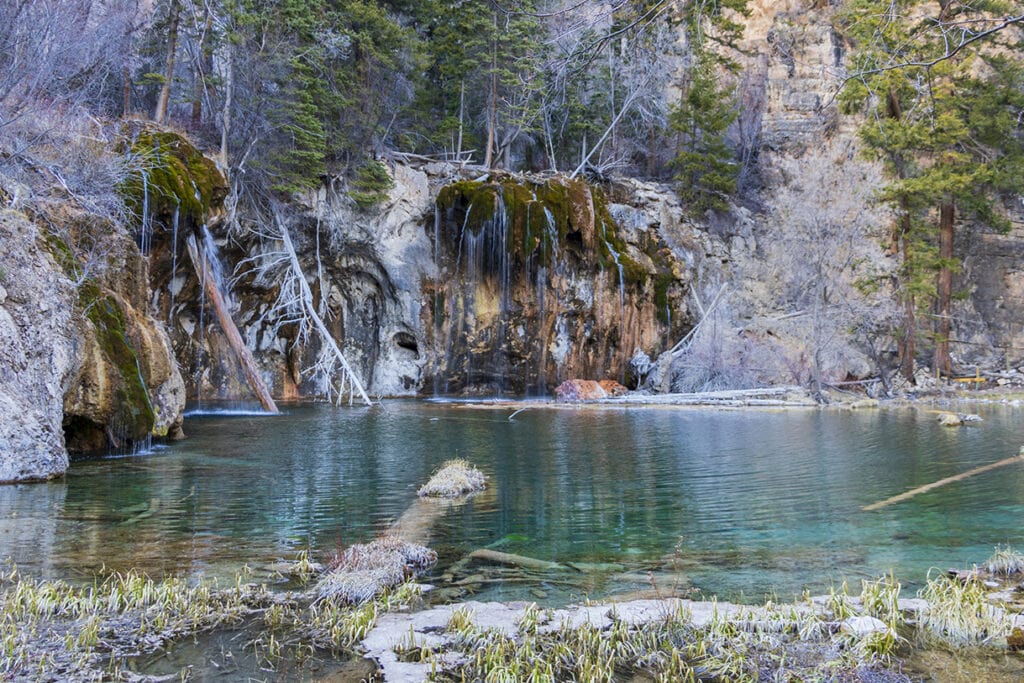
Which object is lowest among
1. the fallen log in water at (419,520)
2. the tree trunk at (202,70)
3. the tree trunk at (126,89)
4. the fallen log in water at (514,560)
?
the fallen log in water at (514,560)

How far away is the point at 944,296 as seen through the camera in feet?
91.1

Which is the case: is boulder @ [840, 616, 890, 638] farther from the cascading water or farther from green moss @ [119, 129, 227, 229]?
the cascading water

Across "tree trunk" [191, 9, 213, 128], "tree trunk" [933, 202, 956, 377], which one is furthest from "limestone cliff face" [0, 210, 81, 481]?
"tree trunk" [933, 202, 956, 377]

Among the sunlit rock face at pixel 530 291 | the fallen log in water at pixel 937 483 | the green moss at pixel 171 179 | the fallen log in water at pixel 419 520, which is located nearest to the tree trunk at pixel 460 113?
the sunlit rock face at pixel 530 291

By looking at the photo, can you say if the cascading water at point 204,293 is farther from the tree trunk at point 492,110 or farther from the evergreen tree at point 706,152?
the evergreen tree at point 706,152

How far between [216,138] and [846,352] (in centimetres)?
2234

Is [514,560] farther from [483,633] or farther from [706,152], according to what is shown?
[706,152]

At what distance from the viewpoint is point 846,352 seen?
25.6 m

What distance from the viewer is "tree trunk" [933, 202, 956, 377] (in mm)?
27453

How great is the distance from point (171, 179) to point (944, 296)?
2644 centimetres

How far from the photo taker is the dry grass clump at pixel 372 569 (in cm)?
490

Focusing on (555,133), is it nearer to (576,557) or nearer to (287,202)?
(287,202)

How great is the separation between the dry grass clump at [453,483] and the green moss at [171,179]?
9484 mm

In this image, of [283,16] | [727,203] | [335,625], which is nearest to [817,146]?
[727,203]
